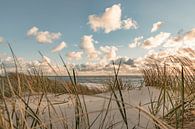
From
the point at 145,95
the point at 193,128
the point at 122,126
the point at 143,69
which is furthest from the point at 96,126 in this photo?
the point at 143,69

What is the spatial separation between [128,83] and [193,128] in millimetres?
4352

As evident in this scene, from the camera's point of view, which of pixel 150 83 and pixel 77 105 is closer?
pixel 77 105

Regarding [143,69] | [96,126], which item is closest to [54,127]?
[96,126]

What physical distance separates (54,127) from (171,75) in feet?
7.52

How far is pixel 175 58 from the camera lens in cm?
273

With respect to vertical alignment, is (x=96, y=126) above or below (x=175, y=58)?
below

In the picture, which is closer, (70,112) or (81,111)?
(81,111)

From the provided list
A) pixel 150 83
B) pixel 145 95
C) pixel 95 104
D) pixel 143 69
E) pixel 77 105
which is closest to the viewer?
pixel 77 105

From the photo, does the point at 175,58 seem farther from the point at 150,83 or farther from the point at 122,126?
the point at 150,83

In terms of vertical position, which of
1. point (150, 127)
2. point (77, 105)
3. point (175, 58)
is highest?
point (175, 58)

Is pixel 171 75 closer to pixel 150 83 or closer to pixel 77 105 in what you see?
pixel 150 83

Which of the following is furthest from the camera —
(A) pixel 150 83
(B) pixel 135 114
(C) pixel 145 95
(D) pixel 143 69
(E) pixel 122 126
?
(D) pixel 143 69

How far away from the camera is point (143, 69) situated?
217 inches

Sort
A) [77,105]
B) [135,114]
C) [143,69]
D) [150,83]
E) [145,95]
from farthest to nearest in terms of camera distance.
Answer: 1. [143,69]
2. [150,83]
3. [145,95]
4. [135,114]
5. [77,105]
